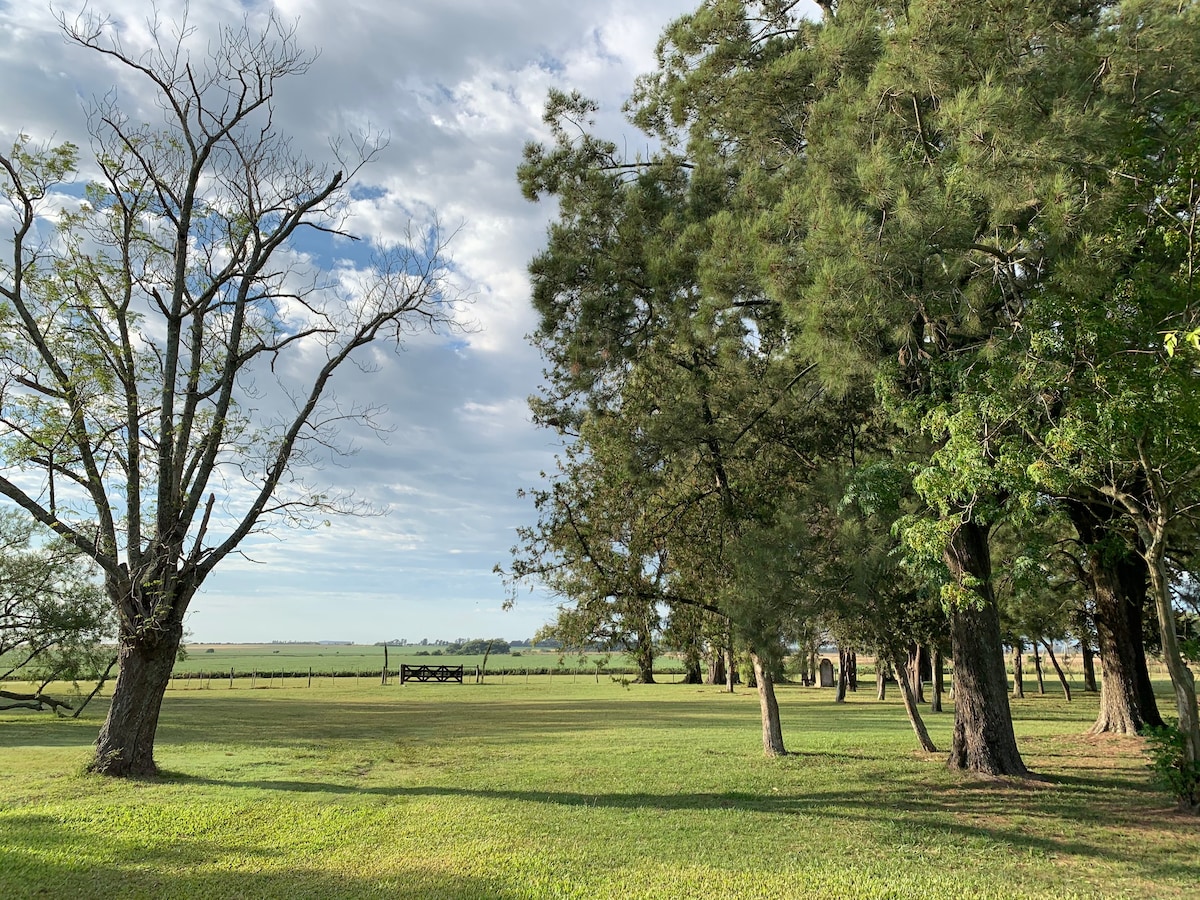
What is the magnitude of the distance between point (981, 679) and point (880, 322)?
5231mm

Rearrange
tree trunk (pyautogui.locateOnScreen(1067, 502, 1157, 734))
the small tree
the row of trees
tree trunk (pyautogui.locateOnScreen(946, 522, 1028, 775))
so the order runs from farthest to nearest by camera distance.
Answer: the small tree < tree trunk (pyautogui.locateOnScreen(1067, 502, 1157, 734)) < tree trunk (pyautogui.locateOnScreen(946, 522, 1028, 775)) < the row of trees

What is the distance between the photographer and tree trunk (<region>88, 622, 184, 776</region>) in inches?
390

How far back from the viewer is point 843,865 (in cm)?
615

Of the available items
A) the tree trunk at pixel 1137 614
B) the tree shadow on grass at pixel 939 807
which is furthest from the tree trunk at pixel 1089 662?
the tree shadow on grass at pixel 939 807

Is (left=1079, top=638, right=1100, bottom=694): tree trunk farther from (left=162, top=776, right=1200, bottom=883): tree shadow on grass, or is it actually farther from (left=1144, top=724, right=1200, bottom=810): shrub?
(left=1144, top=724, right=1200, bottom=810): shrub

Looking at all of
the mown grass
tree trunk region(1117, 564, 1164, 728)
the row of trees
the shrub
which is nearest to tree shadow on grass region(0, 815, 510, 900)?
the mown grass

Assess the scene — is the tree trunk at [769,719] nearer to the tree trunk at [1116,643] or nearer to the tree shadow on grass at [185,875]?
the tree trunk at [1116,643]

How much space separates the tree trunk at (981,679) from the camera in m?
9.49

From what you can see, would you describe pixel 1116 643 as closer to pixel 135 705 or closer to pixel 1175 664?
pixel 1175 664

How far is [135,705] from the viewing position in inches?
399

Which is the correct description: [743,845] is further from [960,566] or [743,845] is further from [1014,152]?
[1014,152]

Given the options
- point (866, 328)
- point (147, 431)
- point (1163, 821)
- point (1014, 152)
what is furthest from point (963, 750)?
point (147, 431)

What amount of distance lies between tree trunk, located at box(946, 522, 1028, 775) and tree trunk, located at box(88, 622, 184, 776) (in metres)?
10.8

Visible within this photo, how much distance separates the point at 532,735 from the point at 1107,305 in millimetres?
14238
